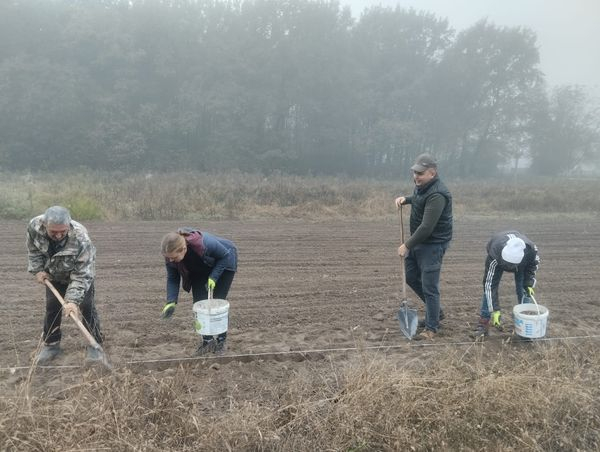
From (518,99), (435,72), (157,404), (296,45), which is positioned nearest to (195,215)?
(157,404)

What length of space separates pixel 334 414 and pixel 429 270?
2154 mm

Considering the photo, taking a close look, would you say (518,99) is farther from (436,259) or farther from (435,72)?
(436,259)

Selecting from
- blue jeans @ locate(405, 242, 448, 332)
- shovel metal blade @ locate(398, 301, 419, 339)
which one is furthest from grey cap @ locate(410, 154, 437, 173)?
shovel metal blade @ locate(398, 301, 419, 339)

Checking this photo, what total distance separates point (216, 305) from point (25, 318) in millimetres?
2672

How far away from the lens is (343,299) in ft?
21.7

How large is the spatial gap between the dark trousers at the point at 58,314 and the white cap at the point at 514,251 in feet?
13.3

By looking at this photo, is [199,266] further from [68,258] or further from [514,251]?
[514,251]

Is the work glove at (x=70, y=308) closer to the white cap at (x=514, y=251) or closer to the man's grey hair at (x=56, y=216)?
the man's grey hair at (x=56, y=216)

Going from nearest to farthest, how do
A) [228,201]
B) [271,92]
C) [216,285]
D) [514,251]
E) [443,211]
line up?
[216,285]
[514,251]
[443,211]
[228,201]
[271,92]

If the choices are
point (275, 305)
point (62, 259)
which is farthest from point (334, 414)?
point (275, 305)

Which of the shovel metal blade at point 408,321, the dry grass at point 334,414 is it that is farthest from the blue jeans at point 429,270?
the dry grass at point 334,414

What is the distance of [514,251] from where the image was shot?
4797 mm

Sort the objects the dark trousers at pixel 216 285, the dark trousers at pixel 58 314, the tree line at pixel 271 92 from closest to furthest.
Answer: the dark trousers at pixel 58 314 < the dark trousers at pixel 216 285 < the tree line at pixel 271 92

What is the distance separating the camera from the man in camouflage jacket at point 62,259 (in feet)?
13.1
